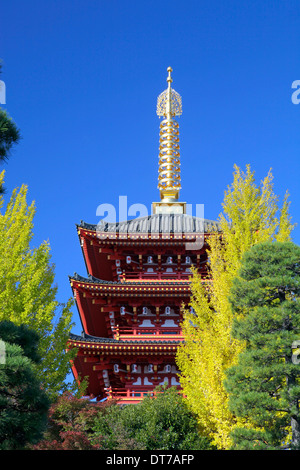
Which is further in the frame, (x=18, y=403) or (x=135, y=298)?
(x=135, y=298)

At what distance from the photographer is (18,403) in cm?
845

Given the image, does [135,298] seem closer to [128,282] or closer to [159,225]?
[128,282]

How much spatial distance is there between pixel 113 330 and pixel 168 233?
176 inches

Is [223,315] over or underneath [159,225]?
underneath

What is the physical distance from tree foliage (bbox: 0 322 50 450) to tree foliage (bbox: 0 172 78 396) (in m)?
4.79

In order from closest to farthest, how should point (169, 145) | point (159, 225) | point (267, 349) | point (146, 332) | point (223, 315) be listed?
point (267, 349)
point (223, 315)
point (146, 332)
point (159, 225)
point (169, 145)

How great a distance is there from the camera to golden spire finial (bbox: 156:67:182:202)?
25308 mm

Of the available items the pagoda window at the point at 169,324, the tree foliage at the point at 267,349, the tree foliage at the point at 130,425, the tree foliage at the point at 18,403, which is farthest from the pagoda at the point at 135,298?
the tree foliage at the point at 18,403

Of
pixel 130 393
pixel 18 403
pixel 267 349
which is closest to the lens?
pixel 18 403

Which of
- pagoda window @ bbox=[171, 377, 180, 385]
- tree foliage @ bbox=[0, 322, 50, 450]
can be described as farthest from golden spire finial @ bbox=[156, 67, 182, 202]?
tree foliage @ bbox=[0, 322, 50, 450]

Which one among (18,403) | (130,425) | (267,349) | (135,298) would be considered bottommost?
(130,425)

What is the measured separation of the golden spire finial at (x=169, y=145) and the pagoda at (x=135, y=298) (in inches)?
128

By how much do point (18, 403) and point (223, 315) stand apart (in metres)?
5.96

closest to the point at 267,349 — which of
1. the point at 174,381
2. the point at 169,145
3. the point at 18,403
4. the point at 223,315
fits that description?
the point at 223,315
